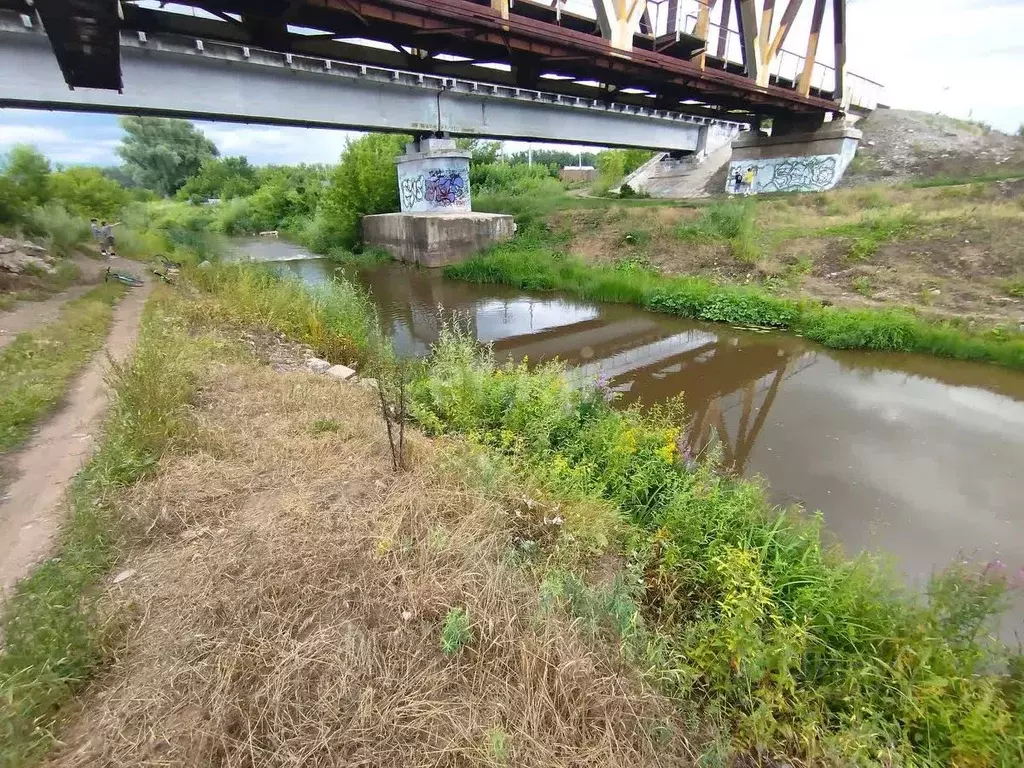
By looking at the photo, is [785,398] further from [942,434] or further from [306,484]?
[306,484]

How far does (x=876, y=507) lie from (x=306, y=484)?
5811 millimetres

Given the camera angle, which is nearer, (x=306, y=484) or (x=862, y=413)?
(x=306, y=484)

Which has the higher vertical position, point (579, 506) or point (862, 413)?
point (579, 506)

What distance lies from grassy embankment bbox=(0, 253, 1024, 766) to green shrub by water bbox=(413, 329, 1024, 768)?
0.02m

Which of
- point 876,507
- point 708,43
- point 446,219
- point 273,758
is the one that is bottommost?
point 876,507

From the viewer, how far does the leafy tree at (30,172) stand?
18.7 metres

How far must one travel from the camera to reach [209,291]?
10648 mm

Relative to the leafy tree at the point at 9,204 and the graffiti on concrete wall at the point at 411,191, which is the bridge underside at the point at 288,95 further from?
the leafy tree at the point at 9,204

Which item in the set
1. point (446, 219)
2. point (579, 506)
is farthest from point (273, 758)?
point (446, 219)

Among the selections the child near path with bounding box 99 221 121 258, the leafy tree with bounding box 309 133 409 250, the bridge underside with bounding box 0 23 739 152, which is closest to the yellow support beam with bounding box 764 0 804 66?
the bridge underside with bounding box 0 23 739 152

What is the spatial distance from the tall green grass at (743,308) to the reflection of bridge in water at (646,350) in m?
0.62

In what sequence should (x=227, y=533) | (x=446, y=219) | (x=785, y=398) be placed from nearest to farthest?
(x=227, y=533) < (x=785, y=398) < (x=446, y=219)

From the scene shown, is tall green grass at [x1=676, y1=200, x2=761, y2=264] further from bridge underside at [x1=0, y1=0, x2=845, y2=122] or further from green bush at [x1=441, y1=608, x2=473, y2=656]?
green bush at [x1=441, y1=608, x2=473, y2=656]

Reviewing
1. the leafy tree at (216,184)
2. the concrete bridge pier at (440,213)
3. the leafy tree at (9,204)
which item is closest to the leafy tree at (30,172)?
the leafy tree at (9,204)
